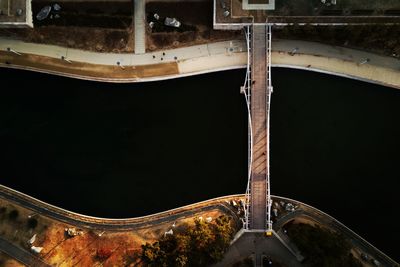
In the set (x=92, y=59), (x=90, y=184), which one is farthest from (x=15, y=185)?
(x=92, y=59)

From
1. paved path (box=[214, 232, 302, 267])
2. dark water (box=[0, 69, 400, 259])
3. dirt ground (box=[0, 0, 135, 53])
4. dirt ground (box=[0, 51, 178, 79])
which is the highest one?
dirt ground (box=[0, 0, 135, 53])

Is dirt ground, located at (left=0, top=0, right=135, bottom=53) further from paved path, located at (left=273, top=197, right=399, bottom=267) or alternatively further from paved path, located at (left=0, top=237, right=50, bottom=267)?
paved path, located at (left=273, top=197, right=399, bottom=267)

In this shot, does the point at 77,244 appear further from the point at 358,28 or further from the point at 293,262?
the point at 358,28

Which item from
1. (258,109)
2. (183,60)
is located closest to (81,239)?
(183,60)

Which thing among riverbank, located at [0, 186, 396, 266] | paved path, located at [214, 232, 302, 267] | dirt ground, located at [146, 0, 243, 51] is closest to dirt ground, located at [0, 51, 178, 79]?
dirt ground, located at [146, 0, 243, 51]

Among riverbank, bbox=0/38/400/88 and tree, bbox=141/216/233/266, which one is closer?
tree, bbox=141/216/233/266

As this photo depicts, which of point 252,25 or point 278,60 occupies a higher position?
point 252,25
